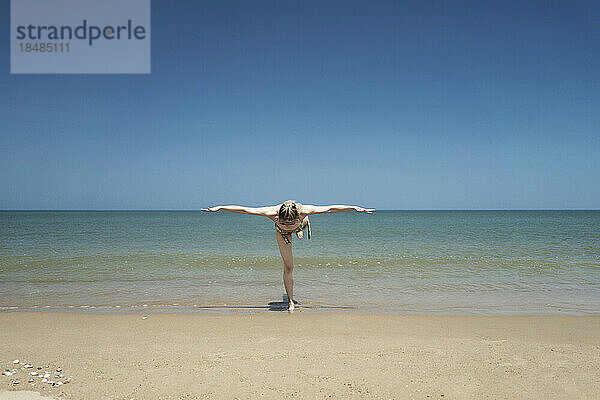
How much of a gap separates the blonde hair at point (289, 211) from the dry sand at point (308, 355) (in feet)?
5.34

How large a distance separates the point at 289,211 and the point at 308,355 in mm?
2693

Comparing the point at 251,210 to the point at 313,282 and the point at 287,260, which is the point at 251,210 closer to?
the point at 287,260

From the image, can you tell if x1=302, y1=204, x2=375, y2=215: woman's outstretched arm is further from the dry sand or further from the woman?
the dry sand

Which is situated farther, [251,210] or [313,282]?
[313,282]

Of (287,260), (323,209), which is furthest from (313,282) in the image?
(323,209)

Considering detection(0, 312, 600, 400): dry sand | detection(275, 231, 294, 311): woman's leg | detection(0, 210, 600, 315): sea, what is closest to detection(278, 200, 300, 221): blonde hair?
detection(275, 231, 294, 311): woman's leg

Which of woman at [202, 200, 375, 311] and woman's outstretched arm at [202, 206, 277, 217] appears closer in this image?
woman's outstretched arm at [202, 206, 277, 217]

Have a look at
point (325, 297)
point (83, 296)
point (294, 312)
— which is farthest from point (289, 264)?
point (83, 296)

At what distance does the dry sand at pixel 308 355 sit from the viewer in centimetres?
379

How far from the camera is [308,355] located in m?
4.66

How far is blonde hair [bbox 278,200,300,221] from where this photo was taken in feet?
22.4

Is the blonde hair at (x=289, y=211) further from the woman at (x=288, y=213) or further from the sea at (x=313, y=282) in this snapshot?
the sea at (x=313, y=282)

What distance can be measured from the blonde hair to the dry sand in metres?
1.63

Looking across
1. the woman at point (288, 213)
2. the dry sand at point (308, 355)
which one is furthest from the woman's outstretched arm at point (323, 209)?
the dry sand at point (308, 355)
